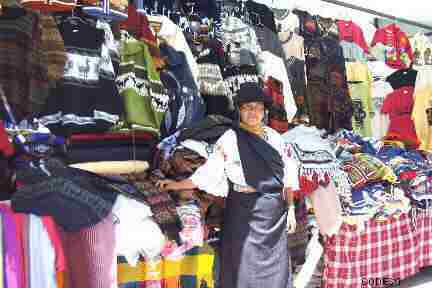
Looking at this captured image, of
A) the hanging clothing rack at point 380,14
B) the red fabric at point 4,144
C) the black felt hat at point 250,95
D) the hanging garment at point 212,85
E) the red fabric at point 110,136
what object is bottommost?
the red fabric at point 4,144

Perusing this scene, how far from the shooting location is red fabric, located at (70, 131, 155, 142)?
266cm

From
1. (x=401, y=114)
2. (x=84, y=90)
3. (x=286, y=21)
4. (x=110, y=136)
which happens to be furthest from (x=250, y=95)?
(x=401, y=114)

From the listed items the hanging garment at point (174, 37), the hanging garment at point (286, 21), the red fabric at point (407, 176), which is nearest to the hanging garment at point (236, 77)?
the hanging garment at point (174, 37)

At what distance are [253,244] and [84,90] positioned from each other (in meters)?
1.26

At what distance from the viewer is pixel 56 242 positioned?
2232 mm

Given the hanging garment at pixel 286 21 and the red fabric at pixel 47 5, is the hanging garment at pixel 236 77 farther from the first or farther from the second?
the red fabric at pixel 47 5

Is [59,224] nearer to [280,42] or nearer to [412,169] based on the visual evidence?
[280,42]

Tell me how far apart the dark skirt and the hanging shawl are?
0.22 ft

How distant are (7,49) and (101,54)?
483 millimetres

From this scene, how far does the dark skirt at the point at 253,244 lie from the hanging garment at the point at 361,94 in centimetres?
218

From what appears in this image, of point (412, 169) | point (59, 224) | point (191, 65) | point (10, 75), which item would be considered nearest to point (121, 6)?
point (191, 65)

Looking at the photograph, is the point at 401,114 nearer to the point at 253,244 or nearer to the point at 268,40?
the point at 268,40

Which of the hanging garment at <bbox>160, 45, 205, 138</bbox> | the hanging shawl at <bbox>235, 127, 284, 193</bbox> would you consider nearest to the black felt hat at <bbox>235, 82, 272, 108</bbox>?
the hanging shawl at <bbox>235, 127, 284, 193</bbox>

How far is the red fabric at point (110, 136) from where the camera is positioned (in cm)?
266
